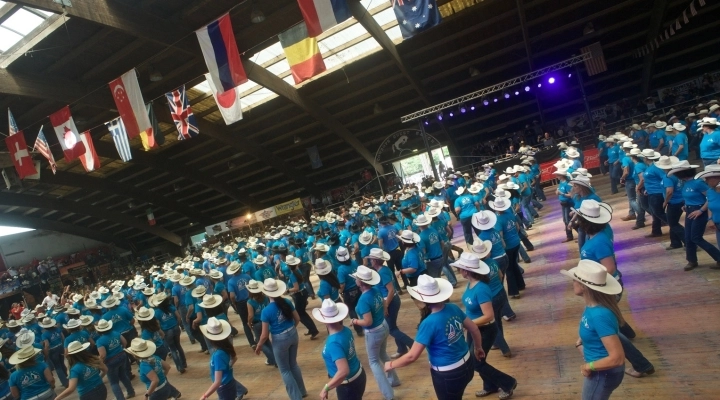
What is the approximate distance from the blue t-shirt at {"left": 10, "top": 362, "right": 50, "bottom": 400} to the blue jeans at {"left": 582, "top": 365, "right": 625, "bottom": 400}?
290 inches

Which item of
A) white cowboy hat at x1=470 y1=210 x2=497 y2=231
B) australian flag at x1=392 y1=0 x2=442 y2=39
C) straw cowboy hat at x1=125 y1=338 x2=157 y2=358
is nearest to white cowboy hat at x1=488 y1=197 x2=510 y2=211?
white cowboy hat at x1=470 y1=210 x2=497 y2=231

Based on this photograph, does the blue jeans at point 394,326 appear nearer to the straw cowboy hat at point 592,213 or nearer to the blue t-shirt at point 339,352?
the blue t-shirt at point 339,352

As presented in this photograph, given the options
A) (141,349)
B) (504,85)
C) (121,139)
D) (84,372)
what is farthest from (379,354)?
(504,85)

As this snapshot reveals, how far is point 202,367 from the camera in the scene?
31.5 ft

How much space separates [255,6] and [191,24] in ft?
8.84

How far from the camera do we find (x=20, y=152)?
15164 millimetres

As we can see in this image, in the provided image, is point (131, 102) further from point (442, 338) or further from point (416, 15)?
point (442, 338)

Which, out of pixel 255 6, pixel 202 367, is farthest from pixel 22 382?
pixel 255 6

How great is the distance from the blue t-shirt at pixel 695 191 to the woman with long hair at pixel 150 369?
26.2 feet

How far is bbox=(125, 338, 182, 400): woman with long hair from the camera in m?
5.68

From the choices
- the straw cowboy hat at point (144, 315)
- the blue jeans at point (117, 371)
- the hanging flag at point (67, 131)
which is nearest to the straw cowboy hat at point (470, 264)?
the straw cowboy hat at point (144, 315)

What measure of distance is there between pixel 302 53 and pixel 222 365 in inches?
391

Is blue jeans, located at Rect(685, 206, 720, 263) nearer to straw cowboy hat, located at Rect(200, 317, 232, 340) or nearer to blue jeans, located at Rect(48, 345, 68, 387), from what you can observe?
straw cowboy hat, located at Rect(200, 317, 232, 340)

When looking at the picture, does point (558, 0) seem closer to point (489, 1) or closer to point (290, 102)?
point (489, 1)
